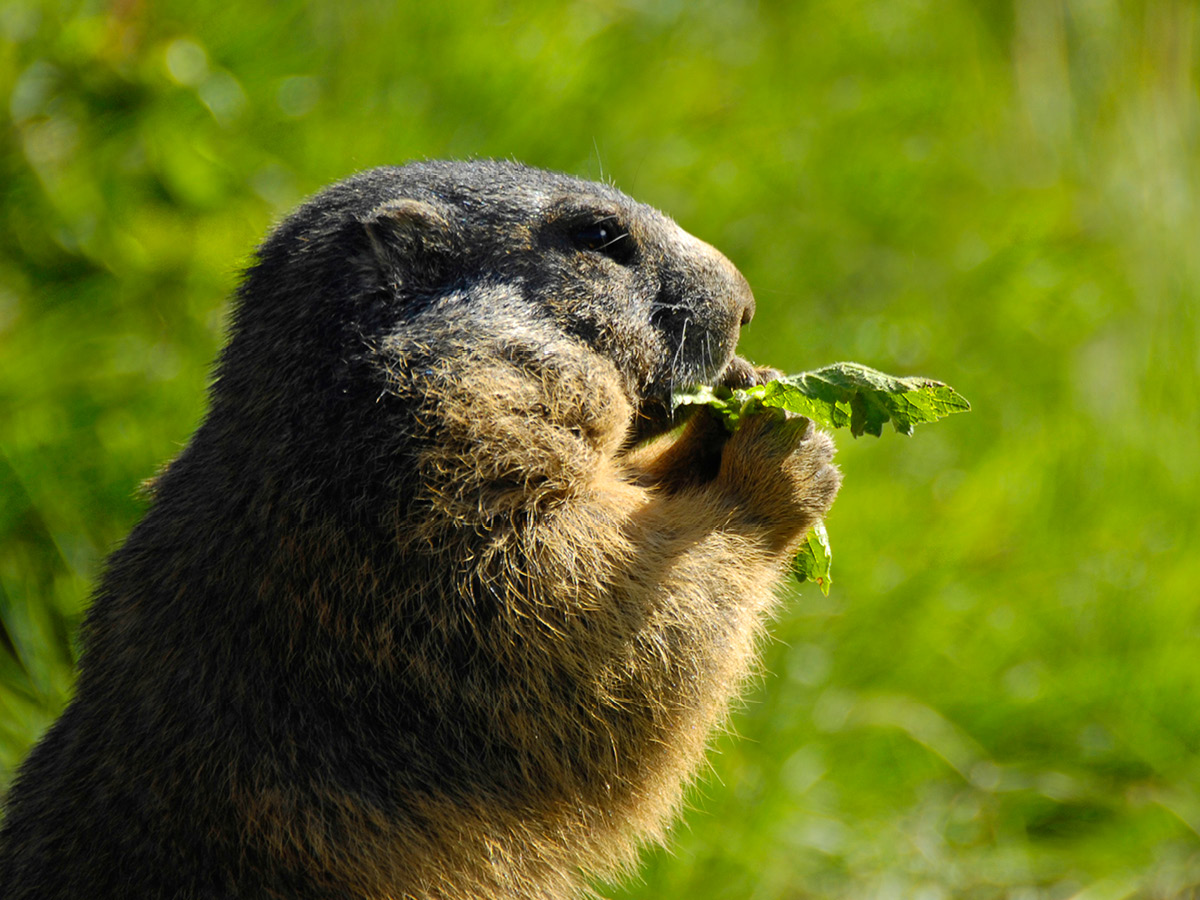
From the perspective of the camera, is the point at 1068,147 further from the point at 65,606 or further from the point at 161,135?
the point at 65,606

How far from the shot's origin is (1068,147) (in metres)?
7.68

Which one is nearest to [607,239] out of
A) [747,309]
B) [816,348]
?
[747,309]

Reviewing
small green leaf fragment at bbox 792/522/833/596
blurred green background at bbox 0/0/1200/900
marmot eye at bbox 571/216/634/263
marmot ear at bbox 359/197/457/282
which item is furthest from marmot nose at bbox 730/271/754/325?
blurred green background at bbox 0/0/1200/900

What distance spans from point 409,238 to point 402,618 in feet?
3.38

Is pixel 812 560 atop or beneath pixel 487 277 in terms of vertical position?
beneath

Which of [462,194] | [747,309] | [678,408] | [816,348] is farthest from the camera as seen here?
[816,348]

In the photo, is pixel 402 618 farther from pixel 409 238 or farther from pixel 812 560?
pixel 812 560

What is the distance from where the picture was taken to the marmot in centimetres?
284

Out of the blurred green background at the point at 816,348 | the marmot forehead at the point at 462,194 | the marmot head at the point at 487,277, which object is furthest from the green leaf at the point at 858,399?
the blurred green background at the point at 816,348

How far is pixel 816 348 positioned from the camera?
6.26 metres

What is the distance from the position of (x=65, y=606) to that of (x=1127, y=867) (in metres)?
4.44

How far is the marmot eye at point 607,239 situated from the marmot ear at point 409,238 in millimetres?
375

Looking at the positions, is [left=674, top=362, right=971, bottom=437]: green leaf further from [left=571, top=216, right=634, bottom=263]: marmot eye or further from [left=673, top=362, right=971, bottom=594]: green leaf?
[left=571, top=216, right=634, bottom=263]: marmot eye

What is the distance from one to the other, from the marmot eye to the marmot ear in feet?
1.23
